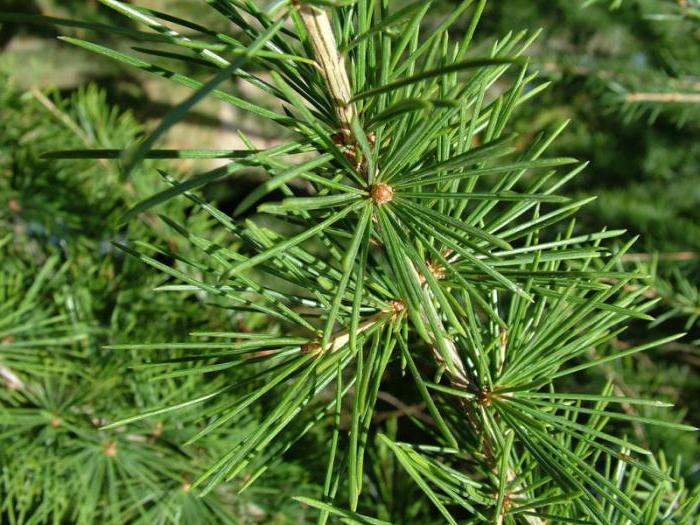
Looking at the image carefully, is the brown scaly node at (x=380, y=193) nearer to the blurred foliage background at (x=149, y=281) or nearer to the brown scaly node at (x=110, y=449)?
the blurred foliage background at (x=149, y=281)

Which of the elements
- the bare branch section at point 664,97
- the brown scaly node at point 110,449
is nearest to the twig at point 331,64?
the brown scaly node at point 110,449

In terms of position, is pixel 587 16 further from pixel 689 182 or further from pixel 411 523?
pixel 411 523

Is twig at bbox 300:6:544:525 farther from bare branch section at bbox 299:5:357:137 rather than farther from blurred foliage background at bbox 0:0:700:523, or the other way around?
blurred foliage background at bbox 0:0:700:523

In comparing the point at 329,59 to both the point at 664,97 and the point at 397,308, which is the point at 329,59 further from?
the point at 664,97

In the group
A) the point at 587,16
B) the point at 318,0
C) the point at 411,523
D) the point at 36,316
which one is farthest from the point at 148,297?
the point at 587,16

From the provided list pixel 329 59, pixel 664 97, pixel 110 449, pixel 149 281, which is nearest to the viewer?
pixel 329 59

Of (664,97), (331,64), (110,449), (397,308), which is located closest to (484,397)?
(397,308)
